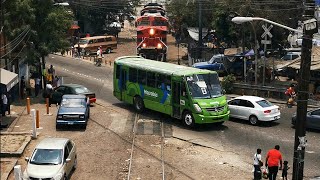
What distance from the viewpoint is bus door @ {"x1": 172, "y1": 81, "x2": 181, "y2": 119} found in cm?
2876

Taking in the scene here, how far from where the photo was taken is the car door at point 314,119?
27.7 m

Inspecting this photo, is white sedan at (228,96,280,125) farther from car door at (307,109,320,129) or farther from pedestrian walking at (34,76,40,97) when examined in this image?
pedestrian walking at (34,76,40,97)

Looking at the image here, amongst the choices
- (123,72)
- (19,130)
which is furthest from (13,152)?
(123,72)

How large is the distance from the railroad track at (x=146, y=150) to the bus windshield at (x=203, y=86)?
279cm

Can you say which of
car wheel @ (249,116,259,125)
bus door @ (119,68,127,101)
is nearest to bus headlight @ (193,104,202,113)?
car wheel @ (249,116,259,125)

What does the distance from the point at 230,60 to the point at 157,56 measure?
412 inches

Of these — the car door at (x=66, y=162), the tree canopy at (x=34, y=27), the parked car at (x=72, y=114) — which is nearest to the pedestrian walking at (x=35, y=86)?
the tree canopy at (x=34, y=27)

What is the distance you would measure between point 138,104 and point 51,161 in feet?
44.4

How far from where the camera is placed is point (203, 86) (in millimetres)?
28422

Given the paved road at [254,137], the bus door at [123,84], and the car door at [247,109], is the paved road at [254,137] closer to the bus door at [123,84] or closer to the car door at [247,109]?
the car door at [247,109]

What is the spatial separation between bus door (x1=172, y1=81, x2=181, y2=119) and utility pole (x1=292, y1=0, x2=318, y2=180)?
1162 cm

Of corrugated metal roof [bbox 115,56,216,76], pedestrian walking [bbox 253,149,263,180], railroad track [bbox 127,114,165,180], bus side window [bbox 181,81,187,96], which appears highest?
corrugated metal roof [bbox 115,56,216,76]

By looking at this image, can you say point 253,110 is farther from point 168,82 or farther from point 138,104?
point 138,104

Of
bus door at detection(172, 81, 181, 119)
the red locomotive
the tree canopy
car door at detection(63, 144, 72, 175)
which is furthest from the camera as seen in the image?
the red locomotive
